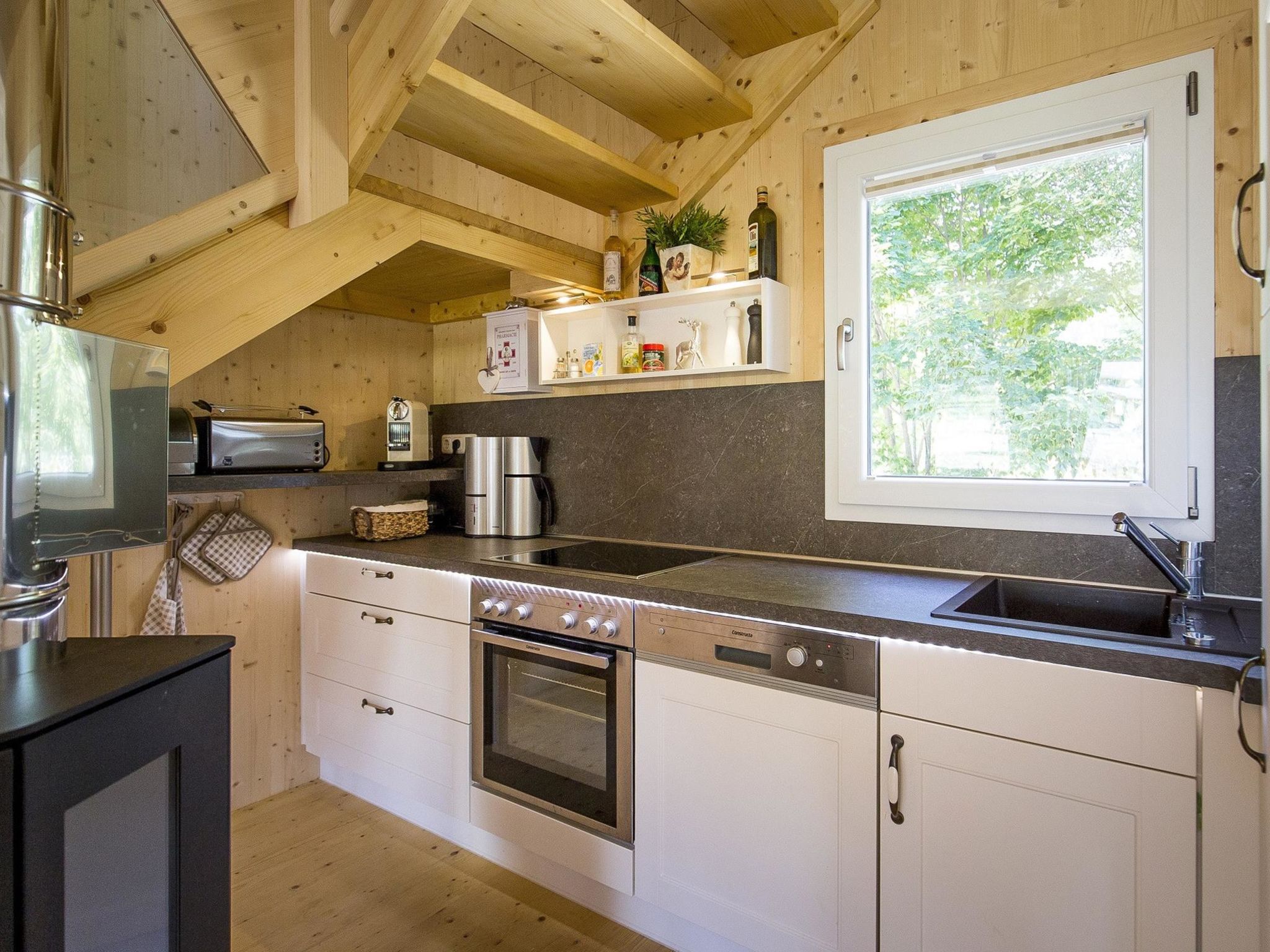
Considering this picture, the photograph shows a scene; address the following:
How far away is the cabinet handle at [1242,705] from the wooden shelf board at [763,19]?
1.94 metres

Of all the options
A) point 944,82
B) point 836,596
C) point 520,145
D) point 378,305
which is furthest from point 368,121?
point 836,596

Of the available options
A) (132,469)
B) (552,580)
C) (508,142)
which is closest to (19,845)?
(132,469)

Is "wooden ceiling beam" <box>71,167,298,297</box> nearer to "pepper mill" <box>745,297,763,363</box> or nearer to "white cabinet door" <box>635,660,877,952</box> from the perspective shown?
"pepper mill" <box>745,297,763,363</box>

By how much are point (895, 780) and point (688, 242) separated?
176 cm

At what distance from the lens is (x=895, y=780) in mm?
1461

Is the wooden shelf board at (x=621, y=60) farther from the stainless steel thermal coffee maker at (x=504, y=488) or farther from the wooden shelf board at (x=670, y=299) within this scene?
the stainless steel thermal coffee maker at (x=504, y=488)

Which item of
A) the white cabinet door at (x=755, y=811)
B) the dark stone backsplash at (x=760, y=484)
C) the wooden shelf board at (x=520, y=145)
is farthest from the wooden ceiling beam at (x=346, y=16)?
the white cabinet door at (x=755, y=811)

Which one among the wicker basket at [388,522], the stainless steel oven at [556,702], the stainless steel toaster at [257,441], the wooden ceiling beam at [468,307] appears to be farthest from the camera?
the wooden ceiling beam at [468,307]

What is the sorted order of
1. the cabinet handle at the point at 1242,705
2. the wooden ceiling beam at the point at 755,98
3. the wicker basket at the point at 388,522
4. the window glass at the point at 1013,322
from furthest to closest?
the wicker basket at the point at 388,522 < the wooden ceiling beam at the point at 755,98 < the window glass at the point at 1013,322 < the cabinet handle at the point at 1242,705

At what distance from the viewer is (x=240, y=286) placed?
186 cm

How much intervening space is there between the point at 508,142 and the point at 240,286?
0.90 m

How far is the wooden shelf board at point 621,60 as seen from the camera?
1.80m

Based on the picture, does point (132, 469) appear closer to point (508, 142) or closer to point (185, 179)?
point (185, 179)

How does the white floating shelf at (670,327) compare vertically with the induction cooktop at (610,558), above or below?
above
